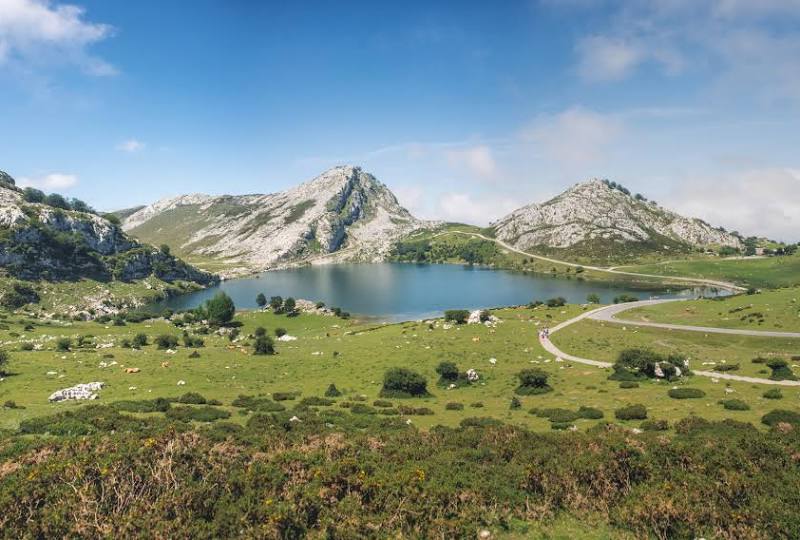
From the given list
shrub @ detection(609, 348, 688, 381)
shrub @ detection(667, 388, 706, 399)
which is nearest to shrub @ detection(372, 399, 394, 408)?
shrub @ detection(667, 388, 706, 399)

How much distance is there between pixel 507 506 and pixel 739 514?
750 cm

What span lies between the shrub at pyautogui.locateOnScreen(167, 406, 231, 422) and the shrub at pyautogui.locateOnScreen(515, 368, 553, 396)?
3261cm

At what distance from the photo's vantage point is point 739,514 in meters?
13.9

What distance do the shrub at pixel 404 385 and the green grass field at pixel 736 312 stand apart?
69.4m

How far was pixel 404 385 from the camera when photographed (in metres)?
50.8

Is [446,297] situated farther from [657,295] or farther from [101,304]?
[101,304]

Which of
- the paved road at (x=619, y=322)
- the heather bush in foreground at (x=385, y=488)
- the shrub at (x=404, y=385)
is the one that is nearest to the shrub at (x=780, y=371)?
the paved road at (x=619, y=322)

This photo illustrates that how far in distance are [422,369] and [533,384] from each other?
18162 mm

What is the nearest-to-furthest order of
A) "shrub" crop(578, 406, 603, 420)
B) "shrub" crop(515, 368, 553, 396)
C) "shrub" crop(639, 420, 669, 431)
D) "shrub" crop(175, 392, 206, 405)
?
"shrub" crop(639, 420, 669, 431), "shrub" crop(578, 406, 603, 420), "shrub" crop(175, 392, 206, 405), "shrub" crop(515, 368, 553, 396)

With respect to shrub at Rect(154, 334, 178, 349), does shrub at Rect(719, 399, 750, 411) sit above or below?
above

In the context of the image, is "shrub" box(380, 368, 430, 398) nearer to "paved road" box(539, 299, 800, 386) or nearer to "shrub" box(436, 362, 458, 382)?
"shrub" box(436, 362, 458, 382)

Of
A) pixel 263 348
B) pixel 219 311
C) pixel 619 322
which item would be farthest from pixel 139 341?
pixel 619 322

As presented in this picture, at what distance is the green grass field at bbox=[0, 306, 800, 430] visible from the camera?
4025cm

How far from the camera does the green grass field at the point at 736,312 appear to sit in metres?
80.1
